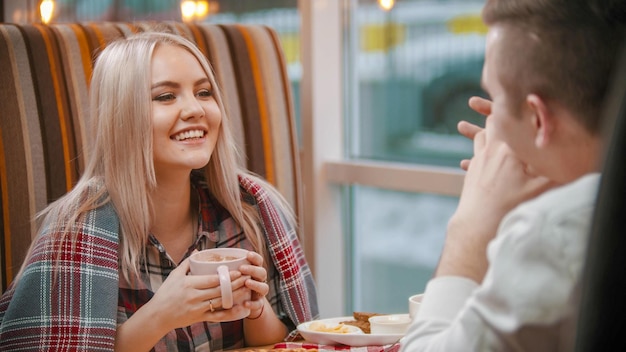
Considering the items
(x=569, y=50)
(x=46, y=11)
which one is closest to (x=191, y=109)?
(x=569, y=50)

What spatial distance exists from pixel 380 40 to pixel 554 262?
1743mm

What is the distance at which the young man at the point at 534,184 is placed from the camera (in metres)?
0.57

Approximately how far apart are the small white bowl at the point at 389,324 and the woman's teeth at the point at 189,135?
0.33 metres

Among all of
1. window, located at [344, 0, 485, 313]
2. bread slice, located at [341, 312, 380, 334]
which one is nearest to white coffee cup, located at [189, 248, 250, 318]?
bread slice, located at [341, 312, 380, 334]

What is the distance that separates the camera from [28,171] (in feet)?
4.16

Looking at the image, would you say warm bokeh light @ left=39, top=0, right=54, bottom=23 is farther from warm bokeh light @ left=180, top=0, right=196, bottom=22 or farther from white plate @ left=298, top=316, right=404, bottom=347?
white plate @ left=298, top=316, right=404, bottom=347

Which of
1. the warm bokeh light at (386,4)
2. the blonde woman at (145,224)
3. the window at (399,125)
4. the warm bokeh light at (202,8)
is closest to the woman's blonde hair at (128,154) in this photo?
the blonde woman at (145,224)

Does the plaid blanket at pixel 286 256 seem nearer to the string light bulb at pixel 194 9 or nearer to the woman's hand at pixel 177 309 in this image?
the woman's hand at pixel 177 309

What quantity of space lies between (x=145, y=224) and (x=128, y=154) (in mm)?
83

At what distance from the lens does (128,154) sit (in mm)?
986

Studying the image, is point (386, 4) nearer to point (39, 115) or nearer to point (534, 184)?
point (39, 115)

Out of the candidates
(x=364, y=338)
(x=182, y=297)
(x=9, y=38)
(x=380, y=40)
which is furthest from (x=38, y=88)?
(x=380, y=40)

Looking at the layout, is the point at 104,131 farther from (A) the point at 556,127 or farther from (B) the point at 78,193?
(A) the point at 556,127

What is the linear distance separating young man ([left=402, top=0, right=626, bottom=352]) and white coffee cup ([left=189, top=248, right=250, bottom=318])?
32cm
